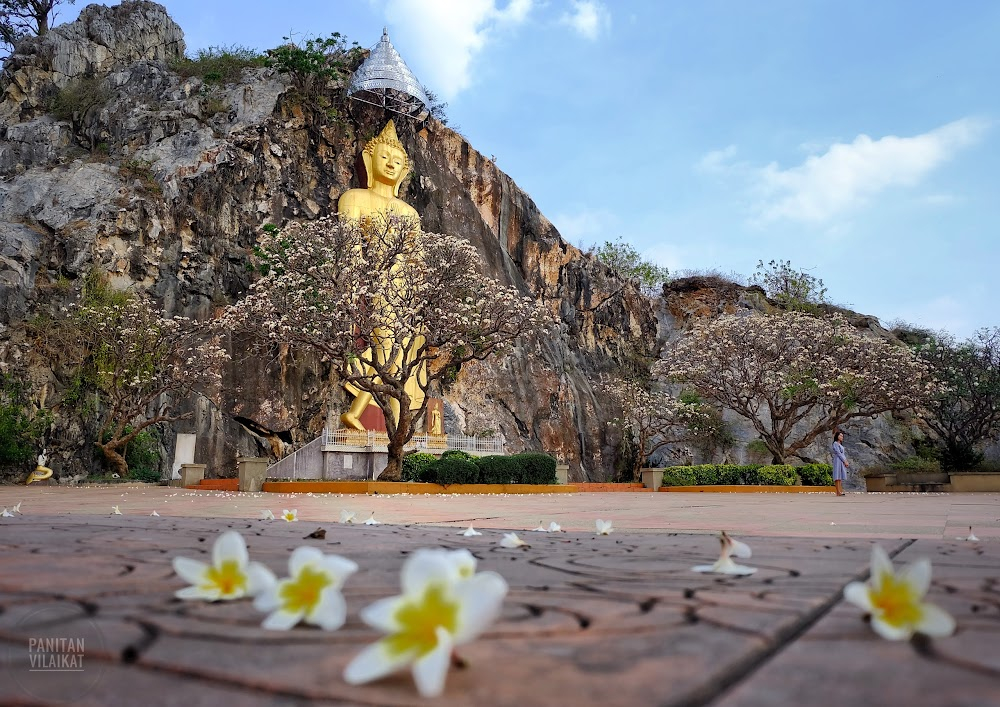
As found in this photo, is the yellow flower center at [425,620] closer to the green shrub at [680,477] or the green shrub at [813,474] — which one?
the green shrub at [680,477]

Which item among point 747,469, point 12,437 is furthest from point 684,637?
point 12,437

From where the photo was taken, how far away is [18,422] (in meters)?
14.3

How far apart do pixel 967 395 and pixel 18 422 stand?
25.1 m

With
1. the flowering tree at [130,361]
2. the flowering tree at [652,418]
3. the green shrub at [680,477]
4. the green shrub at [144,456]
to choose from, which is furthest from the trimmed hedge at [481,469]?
the flowering tree at [652,418]

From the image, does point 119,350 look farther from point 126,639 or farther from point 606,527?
point 126,639

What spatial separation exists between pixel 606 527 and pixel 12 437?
15.5m

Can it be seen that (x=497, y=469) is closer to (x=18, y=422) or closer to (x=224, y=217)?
(x=18, y=422)

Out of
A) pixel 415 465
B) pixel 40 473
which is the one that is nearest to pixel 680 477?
pixel 415 465

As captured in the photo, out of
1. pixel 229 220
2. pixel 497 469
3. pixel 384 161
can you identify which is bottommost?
pixel 497 469

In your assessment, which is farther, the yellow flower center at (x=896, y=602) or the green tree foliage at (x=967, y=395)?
the green tree foliage at (x=967, y=395)

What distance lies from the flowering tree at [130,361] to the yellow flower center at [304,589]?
1546 centimetres

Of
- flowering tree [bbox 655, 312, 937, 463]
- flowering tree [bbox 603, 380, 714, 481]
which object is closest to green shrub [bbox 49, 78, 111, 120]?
flowering tree [bbox 603, 380, 714, 481]

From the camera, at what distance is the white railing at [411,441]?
1683 centimetres

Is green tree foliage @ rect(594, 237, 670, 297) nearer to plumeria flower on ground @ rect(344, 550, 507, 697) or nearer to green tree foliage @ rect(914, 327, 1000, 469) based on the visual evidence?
green tree foliage @ rect(914, 327, 1000, 469)
